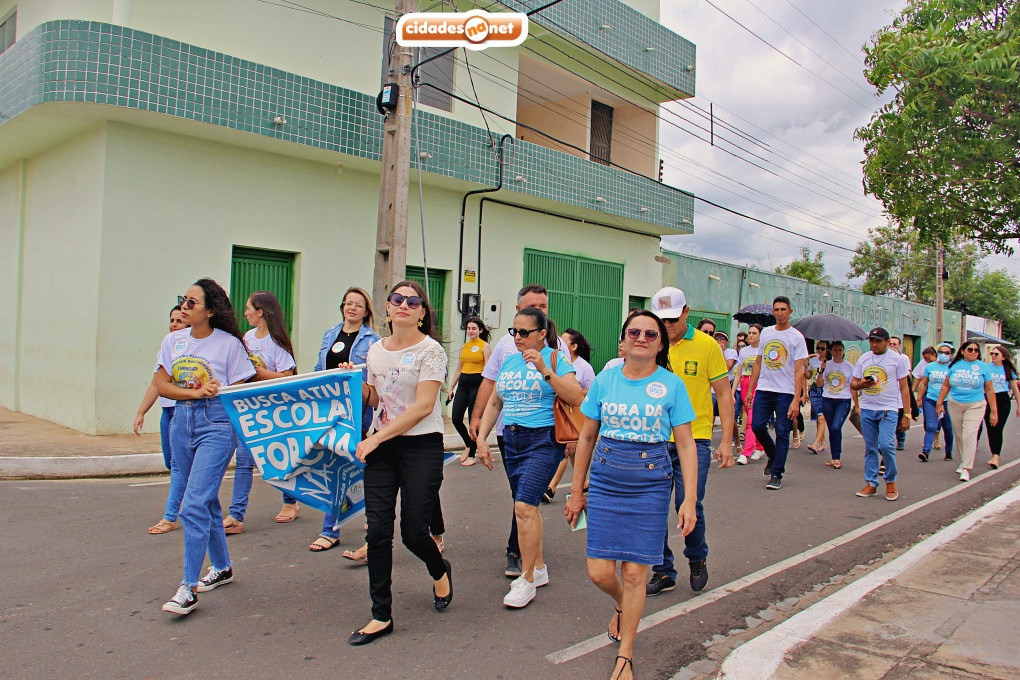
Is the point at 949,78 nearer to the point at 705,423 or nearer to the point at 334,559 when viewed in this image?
the point at 705,423

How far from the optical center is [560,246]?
16.2 metres

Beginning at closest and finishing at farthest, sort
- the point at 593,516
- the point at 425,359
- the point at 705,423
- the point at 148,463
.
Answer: the point at 593,516 → the point at 425,359 → the point at 705,423 → the point at 148,463

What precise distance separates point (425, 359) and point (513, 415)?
795mm

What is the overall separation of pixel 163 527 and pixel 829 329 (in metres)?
9.64

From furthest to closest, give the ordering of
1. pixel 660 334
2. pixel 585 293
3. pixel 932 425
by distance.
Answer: pixel 585 293, pixel 932 425, pixel 660 334

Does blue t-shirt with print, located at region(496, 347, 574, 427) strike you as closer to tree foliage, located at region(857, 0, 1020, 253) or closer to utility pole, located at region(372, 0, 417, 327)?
tree foliage, located at region(857, 0, 1020, 253)

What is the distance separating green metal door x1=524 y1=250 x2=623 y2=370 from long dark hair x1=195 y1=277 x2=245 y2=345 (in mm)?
11123

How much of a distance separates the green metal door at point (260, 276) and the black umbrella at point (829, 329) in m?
7.69

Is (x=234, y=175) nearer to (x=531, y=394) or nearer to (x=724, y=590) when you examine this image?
(x=531, y=394)

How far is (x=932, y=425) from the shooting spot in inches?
441

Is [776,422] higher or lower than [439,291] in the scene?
lower

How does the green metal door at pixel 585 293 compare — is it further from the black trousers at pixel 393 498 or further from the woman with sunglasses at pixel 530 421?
the black trousers at pixel 393 498

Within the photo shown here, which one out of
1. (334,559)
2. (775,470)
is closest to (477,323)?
(775,470)

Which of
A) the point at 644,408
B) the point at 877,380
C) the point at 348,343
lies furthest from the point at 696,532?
the point at 877,380
